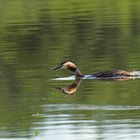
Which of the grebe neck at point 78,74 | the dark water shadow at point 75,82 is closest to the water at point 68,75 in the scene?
the dark water shadow at point 75,82

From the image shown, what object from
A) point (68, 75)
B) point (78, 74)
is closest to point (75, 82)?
point (78, 74)

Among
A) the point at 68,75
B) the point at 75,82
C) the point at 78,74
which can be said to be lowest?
the point at 75,82

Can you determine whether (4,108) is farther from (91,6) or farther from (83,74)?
(91,6)

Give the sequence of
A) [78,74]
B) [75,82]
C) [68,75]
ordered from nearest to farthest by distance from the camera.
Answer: [75,82]
[78,74]
[68,75]

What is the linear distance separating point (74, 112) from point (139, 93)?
2278mm

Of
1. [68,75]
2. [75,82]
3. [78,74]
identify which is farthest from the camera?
[68,75]

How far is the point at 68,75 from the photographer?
80.0 ft

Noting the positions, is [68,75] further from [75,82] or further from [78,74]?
[75,82]

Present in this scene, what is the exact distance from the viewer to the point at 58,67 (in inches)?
945

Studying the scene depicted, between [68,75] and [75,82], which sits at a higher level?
[68,75]

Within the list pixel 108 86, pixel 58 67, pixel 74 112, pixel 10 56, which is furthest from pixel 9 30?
pixel 74 112

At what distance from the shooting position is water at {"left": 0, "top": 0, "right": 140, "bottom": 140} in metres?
17.0

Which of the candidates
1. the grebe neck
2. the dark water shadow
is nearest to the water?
the dark water shadow

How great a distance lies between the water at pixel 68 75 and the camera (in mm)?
16984
